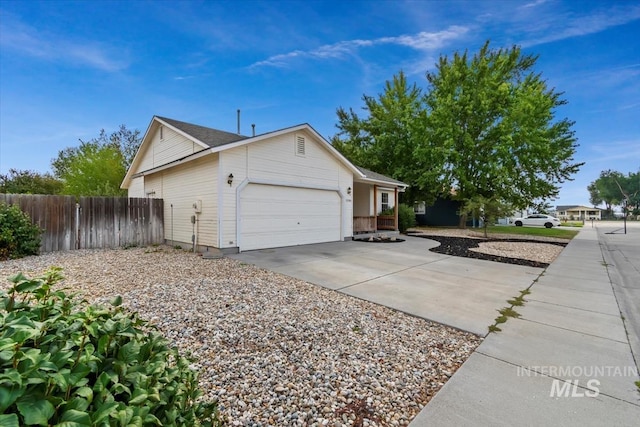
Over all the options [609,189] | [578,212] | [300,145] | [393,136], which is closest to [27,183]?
[300,145]

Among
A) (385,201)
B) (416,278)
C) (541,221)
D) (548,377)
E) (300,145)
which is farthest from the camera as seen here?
(541,221)

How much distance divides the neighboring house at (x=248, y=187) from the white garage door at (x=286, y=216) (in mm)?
32

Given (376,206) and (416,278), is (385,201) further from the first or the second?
(416,278)

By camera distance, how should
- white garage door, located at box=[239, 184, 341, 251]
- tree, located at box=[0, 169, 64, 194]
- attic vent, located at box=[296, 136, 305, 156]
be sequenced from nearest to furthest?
white garage door, located at box=[239, 184, 341, 251] < attic vent, located at box=[296, 136, 305, 156] < tree, located at box=[0, 169, 64, 194]

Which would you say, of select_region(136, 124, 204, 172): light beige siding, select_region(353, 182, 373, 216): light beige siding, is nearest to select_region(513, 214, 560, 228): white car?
select_region(353, 182, 373, 216): light beige siding

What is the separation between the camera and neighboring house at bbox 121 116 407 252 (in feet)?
29.1

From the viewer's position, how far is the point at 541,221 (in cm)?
2827

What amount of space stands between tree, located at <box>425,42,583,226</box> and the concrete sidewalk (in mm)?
15919

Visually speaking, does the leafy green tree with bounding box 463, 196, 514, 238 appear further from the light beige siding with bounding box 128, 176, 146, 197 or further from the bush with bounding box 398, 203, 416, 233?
the light beige siding with bounding box 128, 176, 146, 197

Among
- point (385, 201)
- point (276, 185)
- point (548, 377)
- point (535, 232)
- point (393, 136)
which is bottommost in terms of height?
point (548, 377)

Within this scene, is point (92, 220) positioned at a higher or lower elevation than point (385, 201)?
lower

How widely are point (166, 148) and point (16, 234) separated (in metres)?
5.78

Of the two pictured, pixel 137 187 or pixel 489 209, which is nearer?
pixel 489 209

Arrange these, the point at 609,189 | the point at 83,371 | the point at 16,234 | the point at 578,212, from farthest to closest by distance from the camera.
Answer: the point at 578,212 < the point at 609,189 < the point at 16,234 < the point at 83,371
